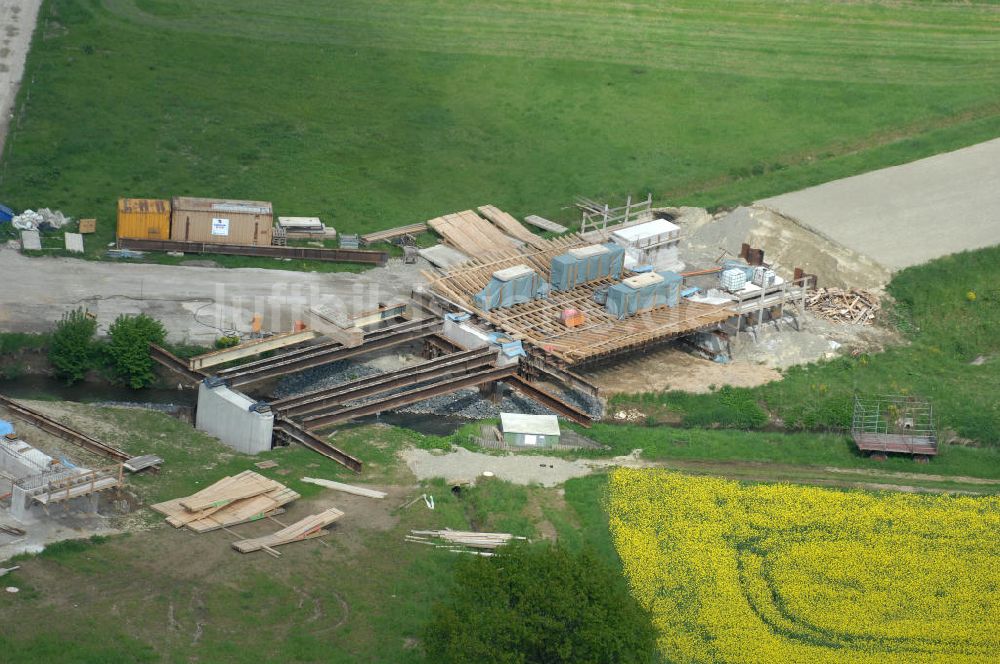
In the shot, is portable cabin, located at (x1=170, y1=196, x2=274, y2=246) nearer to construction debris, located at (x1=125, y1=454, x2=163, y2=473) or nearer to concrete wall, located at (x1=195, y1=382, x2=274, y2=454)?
concrete wall, located at (x1=195, y1=382, x2=274, y2=454)

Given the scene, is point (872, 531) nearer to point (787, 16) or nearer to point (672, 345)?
point (672, 345)

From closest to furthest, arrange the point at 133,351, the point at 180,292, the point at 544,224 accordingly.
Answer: the point at 133,351 < the point at 180,292 < the point at 544,224

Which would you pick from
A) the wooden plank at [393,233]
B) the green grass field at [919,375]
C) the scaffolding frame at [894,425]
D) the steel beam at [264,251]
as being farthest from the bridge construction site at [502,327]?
the scaffolding frame at [894,425]

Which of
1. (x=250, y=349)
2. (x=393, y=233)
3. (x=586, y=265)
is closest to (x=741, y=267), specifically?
(x=586, y=265)

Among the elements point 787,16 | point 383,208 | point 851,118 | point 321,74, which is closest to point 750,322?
point 383,208

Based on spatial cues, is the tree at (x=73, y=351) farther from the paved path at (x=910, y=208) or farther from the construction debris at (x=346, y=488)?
the paved path at (x=910, y=208)

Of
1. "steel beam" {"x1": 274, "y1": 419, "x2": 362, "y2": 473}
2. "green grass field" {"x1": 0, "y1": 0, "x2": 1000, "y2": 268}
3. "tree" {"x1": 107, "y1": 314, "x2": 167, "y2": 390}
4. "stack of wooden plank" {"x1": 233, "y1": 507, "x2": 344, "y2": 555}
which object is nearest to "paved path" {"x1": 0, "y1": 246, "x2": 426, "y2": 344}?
"tree" {"x1": 107, "y1": 314, "x2": 167, "y2": 390}

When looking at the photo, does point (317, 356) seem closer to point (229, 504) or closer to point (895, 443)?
point (229, 504)

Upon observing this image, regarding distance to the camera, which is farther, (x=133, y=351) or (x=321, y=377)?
(x=321, y=377)
